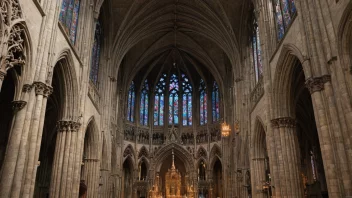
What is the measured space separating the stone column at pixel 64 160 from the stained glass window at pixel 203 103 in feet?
66.1

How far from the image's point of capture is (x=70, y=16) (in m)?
17.5

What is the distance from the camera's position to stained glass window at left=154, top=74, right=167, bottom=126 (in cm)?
3606

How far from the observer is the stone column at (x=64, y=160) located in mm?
15312

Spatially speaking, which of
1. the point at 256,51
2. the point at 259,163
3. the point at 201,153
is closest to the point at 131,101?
the point at 201,153

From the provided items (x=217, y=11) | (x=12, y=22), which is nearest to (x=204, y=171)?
(x=217, y=11)

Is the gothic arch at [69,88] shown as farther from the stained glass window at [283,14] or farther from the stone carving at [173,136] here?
the stone carving at [173,136]

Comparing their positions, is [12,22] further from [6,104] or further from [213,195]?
[213,195]

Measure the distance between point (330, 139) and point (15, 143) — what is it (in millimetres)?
10173

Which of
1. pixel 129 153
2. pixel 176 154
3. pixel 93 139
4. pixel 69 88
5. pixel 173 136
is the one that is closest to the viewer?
pixel 69 88

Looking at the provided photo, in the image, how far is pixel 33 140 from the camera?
11.3 metres

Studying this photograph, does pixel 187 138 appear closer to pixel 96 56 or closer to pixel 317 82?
pixel 96 56

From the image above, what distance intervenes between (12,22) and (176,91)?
27.2 metres

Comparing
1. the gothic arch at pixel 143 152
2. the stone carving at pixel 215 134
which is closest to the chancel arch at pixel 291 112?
the stone carving at pixel 215 134

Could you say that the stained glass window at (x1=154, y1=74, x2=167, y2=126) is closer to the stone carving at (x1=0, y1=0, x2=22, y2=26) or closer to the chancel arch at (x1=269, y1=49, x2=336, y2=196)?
the chancel arch at (x1=269, y1=49, x2=336, y2=196)
